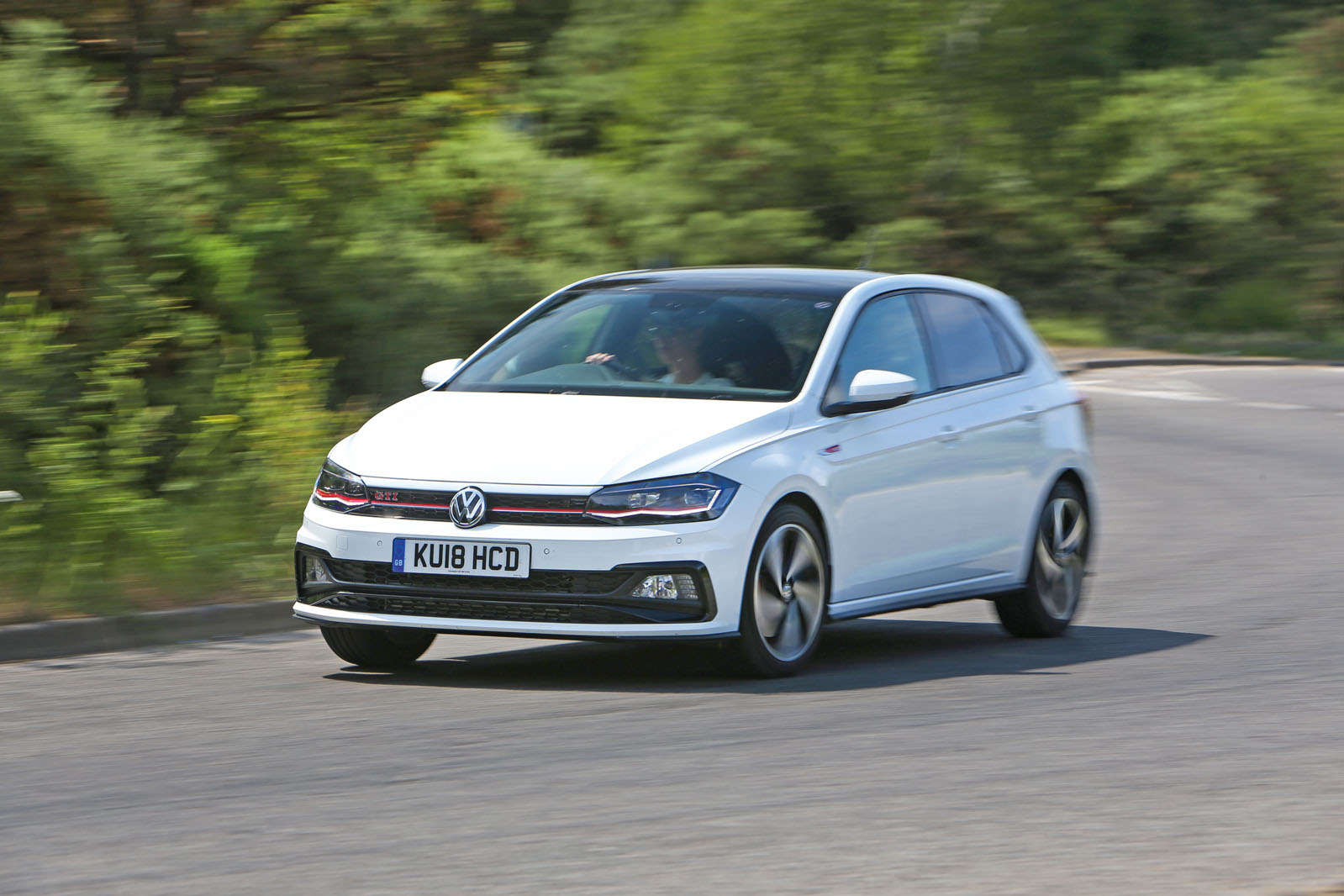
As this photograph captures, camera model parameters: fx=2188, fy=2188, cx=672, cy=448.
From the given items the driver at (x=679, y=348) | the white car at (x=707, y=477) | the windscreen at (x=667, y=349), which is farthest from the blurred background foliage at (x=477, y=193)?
the white car at (x=707, y=477)

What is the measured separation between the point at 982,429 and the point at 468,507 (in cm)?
275

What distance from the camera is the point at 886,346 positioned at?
357 inches

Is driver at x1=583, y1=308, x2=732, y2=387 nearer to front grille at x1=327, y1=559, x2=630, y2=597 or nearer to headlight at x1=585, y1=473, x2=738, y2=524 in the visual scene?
headlight at x1=585, y1=473, x2=738, y2=524

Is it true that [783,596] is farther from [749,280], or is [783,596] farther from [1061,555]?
[1061,555]

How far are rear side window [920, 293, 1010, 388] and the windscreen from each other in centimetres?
80

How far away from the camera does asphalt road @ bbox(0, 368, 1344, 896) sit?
519cm

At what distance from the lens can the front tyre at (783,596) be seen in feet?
25.7

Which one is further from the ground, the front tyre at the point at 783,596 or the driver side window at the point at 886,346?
the driver side window at the point at 886,346

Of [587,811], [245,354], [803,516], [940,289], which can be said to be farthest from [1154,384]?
[587,811]

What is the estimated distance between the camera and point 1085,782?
247 inches

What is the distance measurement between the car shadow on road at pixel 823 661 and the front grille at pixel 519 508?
75 centimetres

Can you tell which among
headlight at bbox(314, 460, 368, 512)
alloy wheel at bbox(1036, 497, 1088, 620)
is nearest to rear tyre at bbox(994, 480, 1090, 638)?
alloy wheel at bbox(1036, 497, 1088, 620)

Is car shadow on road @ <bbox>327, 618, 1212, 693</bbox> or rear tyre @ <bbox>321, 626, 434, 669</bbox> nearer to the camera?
car shadow on road @ <bbox>327, 618, 1212, 693</bbox>

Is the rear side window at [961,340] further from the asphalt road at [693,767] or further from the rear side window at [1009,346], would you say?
the asphalt road at [693,767]
